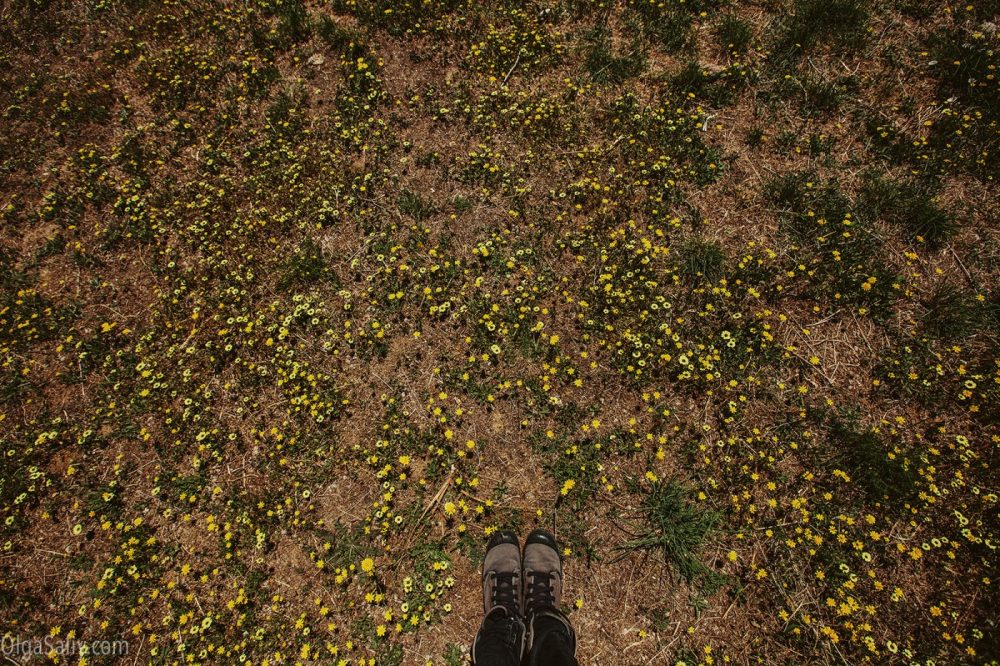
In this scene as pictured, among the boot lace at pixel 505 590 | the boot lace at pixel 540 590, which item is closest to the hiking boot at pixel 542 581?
the boot lace at pixel 540 590

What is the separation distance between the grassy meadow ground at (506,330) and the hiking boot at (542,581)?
21 centimetres

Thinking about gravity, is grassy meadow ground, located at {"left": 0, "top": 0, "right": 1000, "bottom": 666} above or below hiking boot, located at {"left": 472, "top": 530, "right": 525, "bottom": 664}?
above

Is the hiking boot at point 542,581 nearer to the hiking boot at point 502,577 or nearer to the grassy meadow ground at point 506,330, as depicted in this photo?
the hiking boot at point 502,577

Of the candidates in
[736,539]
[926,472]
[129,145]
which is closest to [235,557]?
[736,539]

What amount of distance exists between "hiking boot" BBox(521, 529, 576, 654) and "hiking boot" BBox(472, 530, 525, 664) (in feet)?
0.29

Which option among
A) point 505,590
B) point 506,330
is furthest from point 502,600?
point 506,330

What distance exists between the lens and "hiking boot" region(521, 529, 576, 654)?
417 cm

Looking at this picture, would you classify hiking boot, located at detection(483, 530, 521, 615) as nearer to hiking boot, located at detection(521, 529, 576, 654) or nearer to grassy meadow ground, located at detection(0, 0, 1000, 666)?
hiking boot, located at detection(521, 529, 576, 654)

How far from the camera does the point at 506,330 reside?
17.5 feet

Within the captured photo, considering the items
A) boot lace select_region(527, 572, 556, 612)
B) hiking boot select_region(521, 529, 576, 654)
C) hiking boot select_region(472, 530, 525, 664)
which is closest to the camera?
hiking boot select_region(472, 530, 525, 664)

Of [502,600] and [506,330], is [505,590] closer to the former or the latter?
[502,600]

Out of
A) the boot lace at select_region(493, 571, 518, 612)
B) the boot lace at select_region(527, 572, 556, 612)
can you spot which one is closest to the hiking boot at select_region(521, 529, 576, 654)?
the boot lace at select_region(527, 572, 556, 612)

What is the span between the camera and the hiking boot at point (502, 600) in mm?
3951

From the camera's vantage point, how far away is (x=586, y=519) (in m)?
4.57
